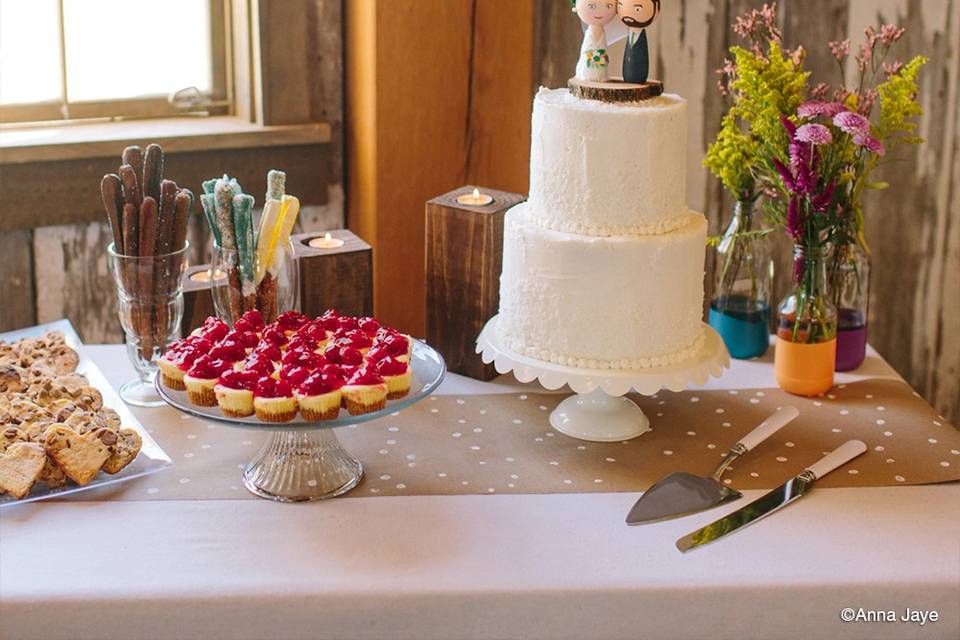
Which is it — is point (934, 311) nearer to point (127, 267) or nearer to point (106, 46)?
point (127, 267)

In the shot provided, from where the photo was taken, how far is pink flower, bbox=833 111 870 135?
1379 millimetres

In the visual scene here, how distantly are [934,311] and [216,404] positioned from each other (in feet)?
4.46

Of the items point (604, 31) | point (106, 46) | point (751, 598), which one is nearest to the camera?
point (751, 598)

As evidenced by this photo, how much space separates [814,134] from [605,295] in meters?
0.31

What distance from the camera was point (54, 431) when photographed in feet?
4.01

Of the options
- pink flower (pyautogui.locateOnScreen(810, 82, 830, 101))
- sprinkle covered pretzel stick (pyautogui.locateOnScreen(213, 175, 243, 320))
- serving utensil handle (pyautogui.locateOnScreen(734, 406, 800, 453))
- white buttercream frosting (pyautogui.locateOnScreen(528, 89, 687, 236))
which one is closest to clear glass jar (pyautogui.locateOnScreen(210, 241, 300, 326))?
sprinkle covered pretzel stick (pyautogui.locateOnScreen(213, 175, 243, 320))

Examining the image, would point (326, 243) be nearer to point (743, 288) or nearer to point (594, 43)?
point (594, 43)

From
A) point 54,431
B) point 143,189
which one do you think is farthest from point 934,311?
point 54,431

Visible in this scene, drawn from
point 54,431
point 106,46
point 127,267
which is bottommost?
point 54,431

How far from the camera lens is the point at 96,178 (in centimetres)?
196

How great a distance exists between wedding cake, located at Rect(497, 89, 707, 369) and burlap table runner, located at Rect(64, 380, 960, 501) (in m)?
0.11

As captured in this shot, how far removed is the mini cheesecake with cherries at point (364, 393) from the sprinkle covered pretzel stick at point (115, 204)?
15.8 inches

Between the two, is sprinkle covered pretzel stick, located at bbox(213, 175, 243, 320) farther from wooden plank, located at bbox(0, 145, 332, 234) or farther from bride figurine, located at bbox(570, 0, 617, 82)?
wooden plank, located at bbox(0, 145, 332, 234)

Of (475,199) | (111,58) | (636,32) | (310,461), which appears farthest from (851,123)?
(111,58)
